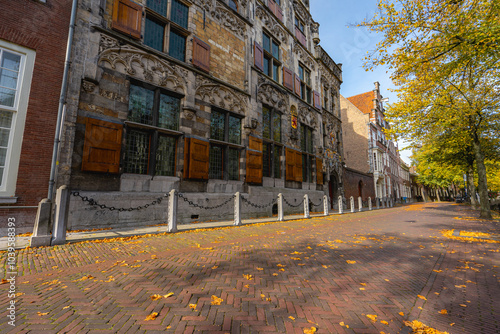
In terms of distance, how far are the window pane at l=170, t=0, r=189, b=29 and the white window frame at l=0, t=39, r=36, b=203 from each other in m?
5.83

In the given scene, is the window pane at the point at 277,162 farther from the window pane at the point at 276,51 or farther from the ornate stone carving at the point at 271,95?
the window pane at the point at 276,51

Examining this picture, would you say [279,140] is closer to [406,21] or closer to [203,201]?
[203,201]

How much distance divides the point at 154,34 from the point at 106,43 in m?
2.33

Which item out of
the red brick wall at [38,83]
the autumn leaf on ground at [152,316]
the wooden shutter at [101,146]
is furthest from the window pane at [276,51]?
the autumn leaf on ground at [152,316]

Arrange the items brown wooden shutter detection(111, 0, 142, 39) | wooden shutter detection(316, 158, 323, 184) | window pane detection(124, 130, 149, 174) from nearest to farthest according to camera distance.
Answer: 1. brown wooden shutter detection(111, 0, 142, 39)
2. window pane detection(124, 130, 149, 174)
3. wooden shutter detection(316, 158, 323, 184)

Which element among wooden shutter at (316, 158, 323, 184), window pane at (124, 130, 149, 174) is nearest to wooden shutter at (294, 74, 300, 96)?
wooden shutter at (316, 158, 323, 184)

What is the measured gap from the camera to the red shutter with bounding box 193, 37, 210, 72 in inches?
392

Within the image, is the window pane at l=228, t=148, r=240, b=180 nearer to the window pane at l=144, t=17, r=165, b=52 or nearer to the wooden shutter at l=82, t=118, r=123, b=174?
the wooden shutter at l=82, t=118, r=123, b=174

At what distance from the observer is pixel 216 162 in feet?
35.6

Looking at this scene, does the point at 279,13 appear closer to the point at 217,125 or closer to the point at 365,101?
the point at 217,125

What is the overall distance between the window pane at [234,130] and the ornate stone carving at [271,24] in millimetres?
7722

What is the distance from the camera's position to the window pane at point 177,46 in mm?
9672

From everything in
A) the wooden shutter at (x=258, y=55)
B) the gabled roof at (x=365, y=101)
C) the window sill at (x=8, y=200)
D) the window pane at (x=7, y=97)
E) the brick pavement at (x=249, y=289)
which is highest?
the gabled roof at (x=365, y=101)

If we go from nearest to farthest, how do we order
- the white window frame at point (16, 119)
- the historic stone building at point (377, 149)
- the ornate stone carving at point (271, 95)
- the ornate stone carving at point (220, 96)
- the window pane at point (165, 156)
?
the white window frame at point (16, 119) → the window pane at point (165, 156) → the ornate stone carving at point (220, 96) → the ornate stone carving at point (271, 95) → the historic stone building at point (377, 149)
